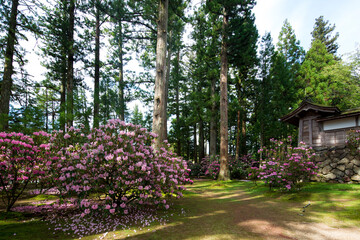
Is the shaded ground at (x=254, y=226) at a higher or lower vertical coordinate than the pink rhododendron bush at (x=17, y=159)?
lower

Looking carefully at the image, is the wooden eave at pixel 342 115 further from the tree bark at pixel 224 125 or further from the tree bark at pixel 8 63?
the tree bark at pixel 8 63

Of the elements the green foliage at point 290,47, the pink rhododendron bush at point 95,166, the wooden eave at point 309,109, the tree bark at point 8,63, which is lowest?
the pink rhododendron bush at point 95,166

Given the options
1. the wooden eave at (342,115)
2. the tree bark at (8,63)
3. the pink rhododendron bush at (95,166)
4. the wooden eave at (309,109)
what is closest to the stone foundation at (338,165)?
the wooden eave at (342,115)

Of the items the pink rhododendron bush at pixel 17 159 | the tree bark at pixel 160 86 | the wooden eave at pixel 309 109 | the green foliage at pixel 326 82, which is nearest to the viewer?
the pink rhododendron bush at pixel 17 159

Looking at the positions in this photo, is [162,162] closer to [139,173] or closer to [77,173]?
[139,173]

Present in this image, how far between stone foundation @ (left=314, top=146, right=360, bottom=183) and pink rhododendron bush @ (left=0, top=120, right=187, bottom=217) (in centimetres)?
953

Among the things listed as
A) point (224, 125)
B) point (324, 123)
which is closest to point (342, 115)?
point (324, 123)

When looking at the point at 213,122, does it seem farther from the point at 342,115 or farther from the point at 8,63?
the point at 8,63

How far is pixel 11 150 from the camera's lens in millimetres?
4223

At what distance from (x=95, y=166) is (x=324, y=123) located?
13359mm

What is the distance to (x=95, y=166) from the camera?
13.0ft

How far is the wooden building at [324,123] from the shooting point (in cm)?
1038

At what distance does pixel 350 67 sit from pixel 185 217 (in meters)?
21.5

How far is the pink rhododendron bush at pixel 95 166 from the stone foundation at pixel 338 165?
9.53 m
